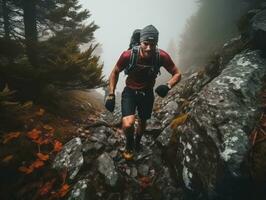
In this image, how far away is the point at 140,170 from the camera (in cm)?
591

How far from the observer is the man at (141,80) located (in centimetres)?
550

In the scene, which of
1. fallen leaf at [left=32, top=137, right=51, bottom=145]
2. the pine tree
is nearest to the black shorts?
fallen leaf at [left=32, top=137, right=51, bottom=145]

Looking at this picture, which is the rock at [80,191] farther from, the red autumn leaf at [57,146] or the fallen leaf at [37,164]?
the red autumn leaf at [57,146]

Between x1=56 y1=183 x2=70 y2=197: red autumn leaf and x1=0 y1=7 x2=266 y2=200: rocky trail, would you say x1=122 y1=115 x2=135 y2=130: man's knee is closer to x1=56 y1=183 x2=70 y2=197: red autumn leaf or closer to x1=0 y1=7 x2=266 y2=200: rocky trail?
x1=0 y1=7 x2=266 y2=200: rocky trail

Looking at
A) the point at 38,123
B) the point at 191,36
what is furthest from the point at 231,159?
the point at 191,36

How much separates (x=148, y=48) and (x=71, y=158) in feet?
10.1

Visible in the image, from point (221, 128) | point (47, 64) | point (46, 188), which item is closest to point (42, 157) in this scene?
point (46, 188)

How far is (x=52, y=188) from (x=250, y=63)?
17.8ft

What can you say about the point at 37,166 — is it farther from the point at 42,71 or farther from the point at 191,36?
the point at 191,36

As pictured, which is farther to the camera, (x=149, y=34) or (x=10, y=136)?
(x=149, y=34)

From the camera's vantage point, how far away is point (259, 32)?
19.7ft

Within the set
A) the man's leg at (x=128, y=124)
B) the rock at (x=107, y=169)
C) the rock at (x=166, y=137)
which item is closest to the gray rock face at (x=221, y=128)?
the rock at (x=166, y=137)

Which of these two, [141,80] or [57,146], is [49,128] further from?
[141,80]

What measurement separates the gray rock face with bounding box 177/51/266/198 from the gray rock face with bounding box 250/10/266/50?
15.1 inches
